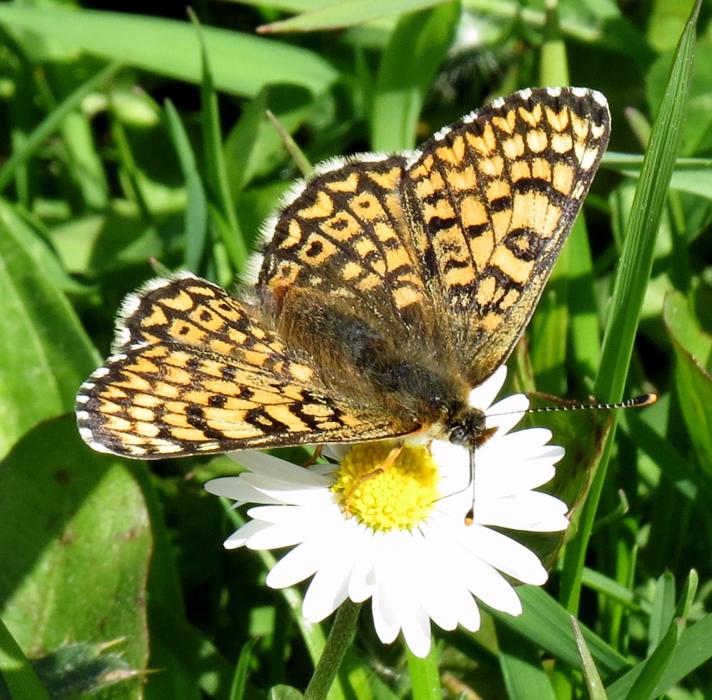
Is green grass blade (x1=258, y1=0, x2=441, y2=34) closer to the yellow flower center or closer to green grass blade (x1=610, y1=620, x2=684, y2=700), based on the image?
the yellow flower center

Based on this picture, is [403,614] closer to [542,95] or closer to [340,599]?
[340,599]

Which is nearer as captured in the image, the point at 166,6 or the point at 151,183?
the point at 151,183

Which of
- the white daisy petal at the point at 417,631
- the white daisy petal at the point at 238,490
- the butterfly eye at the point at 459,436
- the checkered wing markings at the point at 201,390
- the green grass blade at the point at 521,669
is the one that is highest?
the checkered wing markings at the point at 201,390

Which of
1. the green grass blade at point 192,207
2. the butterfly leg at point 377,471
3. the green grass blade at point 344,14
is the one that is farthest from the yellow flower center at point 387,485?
the green grass blade at point 344,14

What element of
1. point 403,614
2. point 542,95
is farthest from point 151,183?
point 403,614

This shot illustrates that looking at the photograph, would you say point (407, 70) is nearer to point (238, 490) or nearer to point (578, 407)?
point (578, 407)

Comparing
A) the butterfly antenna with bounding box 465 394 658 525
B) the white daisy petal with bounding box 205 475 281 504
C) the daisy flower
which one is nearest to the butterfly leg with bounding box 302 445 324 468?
the daisy flower

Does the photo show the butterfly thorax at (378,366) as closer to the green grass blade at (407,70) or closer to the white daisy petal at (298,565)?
the white daisy petal at (298,565)
